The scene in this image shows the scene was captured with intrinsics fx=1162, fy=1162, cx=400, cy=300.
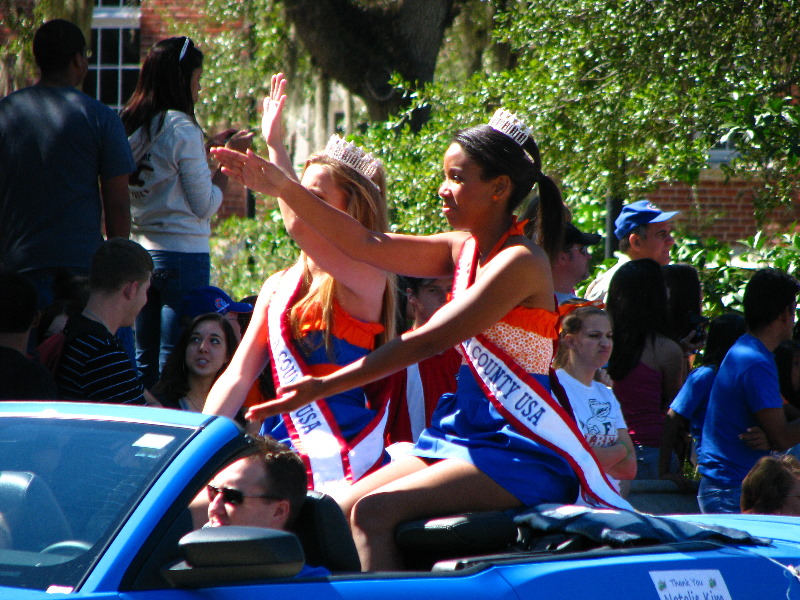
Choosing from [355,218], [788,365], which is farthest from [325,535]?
[788,365]

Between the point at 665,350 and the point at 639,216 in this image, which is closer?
the point at 665,350

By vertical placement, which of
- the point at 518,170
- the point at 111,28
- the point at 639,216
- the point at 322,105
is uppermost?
the point at 111,28

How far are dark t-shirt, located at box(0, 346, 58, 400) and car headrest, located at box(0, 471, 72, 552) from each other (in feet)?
6.50

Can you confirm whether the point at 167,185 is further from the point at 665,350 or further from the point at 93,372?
the point at 665,350

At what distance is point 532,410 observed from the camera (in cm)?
343

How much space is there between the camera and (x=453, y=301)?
3410 mm

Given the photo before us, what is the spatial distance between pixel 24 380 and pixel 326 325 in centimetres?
143

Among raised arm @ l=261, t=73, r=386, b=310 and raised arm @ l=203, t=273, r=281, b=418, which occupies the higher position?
raised arm @ l=261, t=73, r=386, b=310

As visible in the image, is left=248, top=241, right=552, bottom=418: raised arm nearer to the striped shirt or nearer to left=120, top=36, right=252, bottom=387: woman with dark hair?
the striped shirt

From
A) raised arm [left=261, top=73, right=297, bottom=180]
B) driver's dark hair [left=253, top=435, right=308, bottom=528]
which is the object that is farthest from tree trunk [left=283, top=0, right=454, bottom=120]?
driver's dark hair [left=253, top=435, right=308, bottom=528]

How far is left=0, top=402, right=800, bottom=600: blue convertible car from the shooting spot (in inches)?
95.5

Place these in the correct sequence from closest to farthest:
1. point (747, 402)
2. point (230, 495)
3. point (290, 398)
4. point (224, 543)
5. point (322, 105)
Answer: point (224, 543) → point (230, 495) → point (290, 398) → point (747, 402) → point (322, 105)

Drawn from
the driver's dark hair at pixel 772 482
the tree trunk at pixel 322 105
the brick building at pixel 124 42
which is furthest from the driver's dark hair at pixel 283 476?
the brick building at pixel 124 42

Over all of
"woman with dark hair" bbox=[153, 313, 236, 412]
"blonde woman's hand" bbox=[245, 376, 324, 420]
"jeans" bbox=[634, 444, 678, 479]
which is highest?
"blonde woman's hand" bbox=[245, 376, 324, 420]
